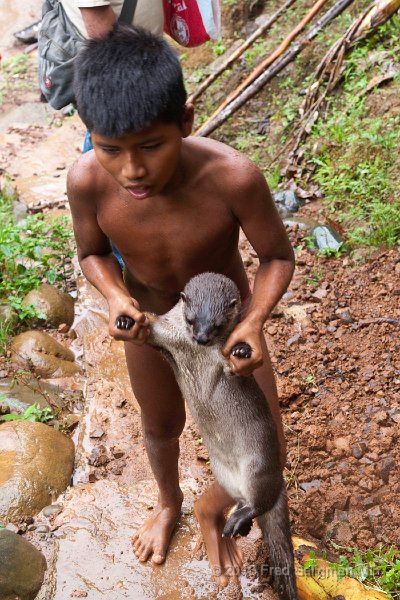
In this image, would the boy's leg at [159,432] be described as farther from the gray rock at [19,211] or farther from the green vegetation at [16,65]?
the green vegetation at [16,65]

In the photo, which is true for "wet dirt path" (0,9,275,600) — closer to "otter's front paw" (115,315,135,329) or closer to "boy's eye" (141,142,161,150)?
"otter's front paw" (115,315,135,329)

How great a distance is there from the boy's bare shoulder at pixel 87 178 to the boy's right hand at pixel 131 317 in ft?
1.45

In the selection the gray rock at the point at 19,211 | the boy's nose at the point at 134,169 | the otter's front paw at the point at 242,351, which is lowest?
the gray rock at the point at 19,211

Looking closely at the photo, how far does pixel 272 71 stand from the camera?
7711mm

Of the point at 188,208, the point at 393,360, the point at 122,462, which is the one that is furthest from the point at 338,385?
the point at 188,208

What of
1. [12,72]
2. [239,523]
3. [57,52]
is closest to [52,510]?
[239,523]

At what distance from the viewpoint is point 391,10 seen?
6.85m

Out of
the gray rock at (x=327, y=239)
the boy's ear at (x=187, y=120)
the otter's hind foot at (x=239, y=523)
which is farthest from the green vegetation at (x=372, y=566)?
the gray rock at (x=327, y=239)

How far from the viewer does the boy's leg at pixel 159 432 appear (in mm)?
3250

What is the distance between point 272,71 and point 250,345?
5.80 m

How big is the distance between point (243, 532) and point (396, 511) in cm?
137

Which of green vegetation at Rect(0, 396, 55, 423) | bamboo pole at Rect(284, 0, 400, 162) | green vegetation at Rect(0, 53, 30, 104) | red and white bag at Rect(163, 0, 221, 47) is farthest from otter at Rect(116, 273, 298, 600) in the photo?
green vegetation at Rect(0, 53, 30, 104)

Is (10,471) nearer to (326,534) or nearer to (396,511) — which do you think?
(326,534)

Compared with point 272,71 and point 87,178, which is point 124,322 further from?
point 272,71
